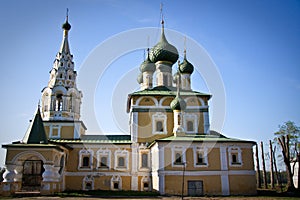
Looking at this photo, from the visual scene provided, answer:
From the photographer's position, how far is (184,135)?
20531mm

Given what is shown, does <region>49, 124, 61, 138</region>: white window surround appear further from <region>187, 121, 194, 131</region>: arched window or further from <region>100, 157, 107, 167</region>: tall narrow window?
<region>187, 121, 194, 131</region>: arched window

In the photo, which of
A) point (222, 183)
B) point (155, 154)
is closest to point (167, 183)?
point (155, 154)

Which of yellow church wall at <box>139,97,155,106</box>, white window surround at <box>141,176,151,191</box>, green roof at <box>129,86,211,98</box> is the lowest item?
white window surround at <box>141,176,151,191</box>

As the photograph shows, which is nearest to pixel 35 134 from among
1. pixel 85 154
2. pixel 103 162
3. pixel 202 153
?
pixel 85 154

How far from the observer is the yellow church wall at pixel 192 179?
17.8 metres

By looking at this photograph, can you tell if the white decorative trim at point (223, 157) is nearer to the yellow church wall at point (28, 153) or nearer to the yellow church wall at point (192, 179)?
the yellow church wall at point (192, 179)

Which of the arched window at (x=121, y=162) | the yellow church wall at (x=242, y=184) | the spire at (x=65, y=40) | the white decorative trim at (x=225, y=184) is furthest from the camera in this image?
the spire at (x=65, y=40)

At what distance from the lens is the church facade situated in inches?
702

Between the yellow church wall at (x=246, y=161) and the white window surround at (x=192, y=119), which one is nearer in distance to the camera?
the yellow church wall at (x=246, y=161)

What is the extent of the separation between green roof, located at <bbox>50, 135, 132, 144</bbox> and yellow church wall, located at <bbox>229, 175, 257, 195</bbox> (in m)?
7.39

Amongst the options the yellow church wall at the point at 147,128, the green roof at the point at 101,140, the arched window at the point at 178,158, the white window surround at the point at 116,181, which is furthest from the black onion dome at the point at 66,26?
the arched window at the point at 178,158

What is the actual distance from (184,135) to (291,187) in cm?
758

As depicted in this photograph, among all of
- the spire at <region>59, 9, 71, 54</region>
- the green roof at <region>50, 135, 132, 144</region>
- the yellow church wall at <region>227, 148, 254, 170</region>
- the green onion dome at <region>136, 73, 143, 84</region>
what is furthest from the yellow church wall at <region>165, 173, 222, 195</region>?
the spire at <region>59, 9, 71, 54</region>

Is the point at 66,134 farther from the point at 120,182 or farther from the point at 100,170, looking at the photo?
the point at 120,182
